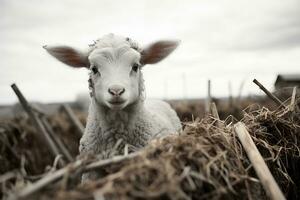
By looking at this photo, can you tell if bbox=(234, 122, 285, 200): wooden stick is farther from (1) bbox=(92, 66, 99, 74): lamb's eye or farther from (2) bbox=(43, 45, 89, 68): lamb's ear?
(2) bbox=(43, 45, 89, 68): lamb's ear

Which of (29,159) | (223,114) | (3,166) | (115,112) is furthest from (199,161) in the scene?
(223,114)

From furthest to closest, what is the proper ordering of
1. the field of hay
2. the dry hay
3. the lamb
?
1. the dry hay
2. the lamb
3. the field of hay

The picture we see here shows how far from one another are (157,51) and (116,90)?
4.61 ft

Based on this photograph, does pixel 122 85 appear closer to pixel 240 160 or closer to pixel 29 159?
pixel 240 160

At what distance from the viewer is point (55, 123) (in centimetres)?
1082

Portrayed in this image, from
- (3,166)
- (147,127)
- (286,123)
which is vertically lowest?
(3,166)

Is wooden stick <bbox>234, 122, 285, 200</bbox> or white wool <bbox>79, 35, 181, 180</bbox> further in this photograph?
white wool <bbox>79, 35, 181, 180</bbox>

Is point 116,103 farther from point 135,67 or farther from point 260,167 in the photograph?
point 260,167

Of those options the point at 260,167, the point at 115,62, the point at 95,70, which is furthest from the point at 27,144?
the point at 260,167

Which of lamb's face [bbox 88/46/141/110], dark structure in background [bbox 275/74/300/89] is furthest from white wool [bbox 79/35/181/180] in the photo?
dark structure in background [bbox 275/74/300/89]

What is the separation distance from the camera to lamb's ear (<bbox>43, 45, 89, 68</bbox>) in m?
5.14

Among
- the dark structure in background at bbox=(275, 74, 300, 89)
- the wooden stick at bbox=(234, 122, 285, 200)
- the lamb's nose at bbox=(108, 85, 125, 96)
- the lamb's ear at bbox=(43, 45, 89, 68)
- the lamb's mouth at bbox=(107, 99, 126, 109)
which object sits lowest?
the dark structure in background at bbox=(275, 74, 300, 89)

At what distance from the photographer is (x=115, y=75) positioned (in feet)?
14.6

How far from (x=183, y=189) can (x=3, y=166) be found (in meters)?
4.75
